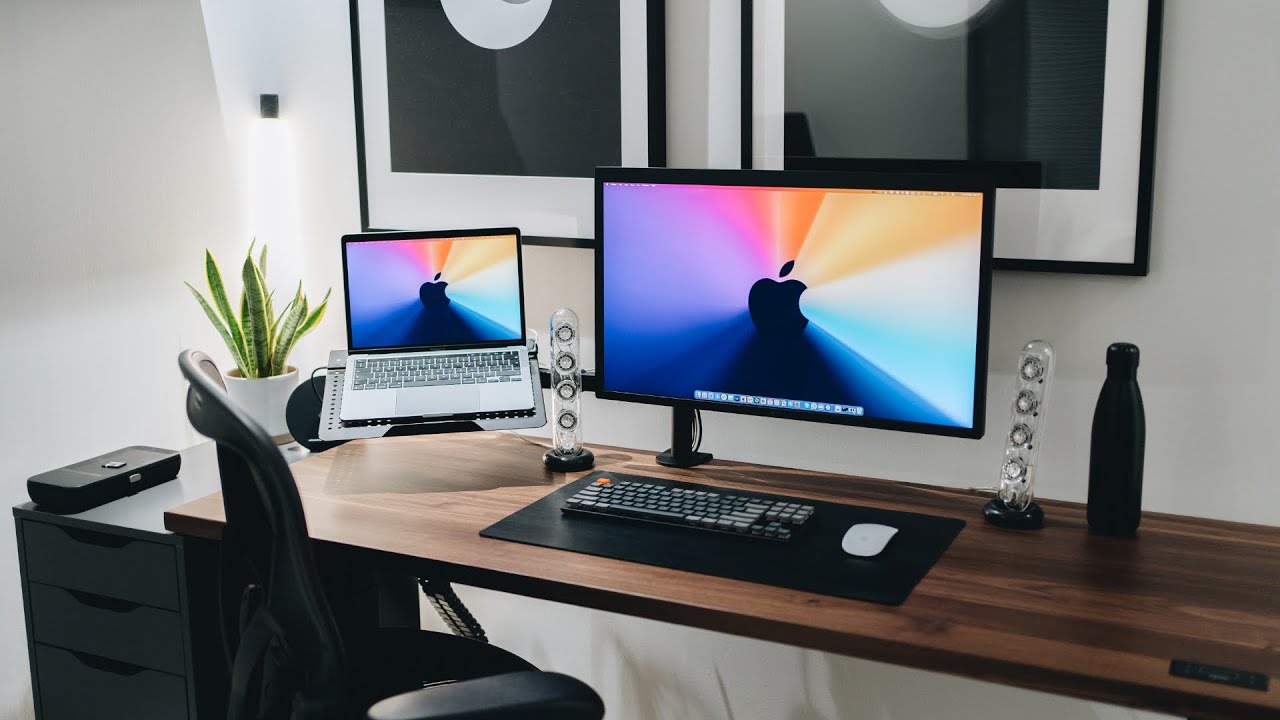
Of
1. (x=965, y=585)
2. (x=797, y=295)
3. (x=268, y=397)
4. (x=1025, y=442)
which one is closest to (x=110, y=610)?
(x=268, y=397)

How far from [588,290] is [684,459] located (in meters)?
0.49

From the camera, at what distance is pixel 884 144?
1.88m

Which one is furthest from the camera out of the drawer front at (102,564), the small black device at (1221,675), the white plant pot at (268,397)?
the white plant pot at (268,397)

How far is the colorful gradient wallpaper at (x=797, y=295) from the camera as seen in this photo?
5.23 feet

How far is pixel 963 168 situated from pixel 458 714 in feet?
3.94

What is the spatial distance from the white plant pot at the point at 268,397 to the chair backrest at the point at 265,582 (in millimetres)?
969

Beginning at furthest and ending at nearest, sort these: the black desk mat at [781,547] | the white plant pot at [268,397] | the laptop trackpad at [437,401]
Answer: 1. the white plant pot at [268,397]
2. the laptop trackpad at [437,401]
3. the black desk mat at [781,547]

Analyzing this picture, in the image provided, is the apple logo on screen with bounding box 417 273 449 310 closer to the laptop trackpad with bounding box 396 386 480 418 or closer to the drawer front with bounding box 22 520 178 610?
the laptop trackpad with bounding box 396 386 480 418

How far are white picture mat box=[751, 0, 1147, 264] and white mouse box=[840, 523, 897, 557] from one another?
22.5 inches

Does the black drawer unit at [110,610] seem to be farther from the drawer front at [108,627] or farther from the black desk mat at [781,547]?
the black desk mat at [781,547]

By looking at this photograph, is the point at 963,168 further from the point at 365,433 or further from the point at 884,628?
the point at 365,433

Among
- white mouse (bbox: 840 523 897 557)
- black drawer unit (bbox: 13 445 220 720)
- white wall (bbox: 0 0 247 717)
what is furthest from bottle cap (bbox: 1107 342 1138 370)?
white wall (bbox: 0 0 247 717)

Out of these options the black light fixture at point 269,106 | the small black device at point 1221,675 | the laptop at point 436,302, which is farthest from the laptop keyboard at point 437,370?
the small black device at point 1221,675

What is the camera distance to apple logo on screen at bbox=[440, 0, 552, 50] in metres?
2.17
